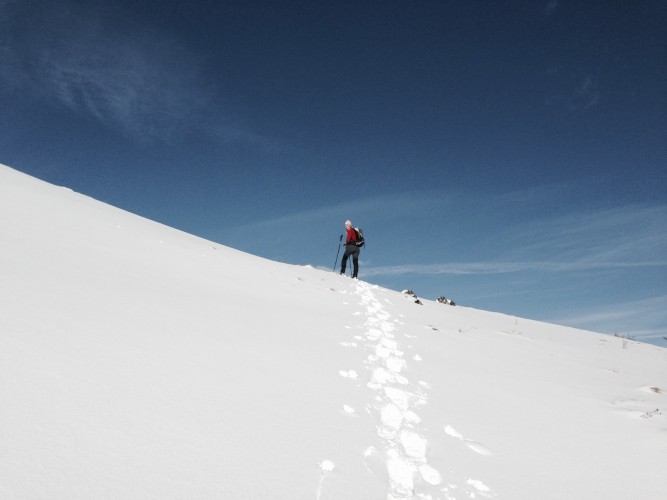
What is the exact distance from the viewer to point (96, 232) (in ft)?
18.6

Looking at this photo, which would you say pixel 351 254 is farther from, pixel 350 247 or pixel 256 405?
pixel 256 405

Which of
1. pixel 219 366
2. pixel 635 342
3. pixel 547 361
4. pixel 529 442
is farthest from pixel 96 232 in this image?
pixel 635 342

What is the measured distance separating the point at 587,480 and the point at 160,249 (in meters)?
5.65

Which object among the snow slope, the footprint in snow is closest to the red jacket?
the snow slope

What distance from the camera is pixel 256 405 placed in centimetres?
201

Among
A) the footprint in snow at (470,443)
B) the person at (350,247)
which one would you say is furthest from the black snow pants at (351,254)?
the footprint in snow at (470,443)

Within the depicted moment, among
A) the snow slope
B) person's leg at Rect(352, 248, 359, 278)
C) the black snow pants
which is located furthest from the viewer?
the black snow pants

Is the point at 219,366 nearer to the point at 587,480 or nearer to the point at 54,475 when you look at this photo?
the point at 54,475

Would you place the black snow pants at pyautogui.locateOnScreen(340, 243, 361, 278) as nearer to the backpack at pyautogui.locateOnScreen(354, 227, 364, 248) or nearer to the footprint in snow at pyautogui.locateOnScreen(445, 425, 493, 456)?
the backpack at pyautogui.locateOnScreen(354, 227, 364, 248)

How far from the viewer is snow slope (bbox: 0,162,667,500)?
1.36m

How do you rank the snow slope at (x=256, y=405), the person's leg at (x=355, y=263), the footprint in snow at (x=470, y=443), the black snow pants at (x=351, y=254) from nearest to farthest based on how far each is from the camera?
1. the snow slope at (x=256, y=405)
2. the footprint in snow at (x=470, y=443)
3. the person's leg at (x=355, y=263)
4. the black snow pants at (x=351, y=254)

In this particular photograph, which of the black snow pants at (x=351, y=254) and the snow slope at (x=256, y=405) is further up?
the black snow pants at (x=351, y=254)

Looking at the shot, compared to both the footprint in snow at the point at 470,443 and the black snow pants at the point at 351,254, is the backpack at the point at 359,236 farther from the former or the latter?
the footprint in snow at the point at 470,443

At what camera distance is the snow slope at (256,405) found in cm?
136
